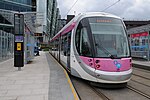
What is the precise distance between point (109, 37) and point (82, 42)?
1.21 metres

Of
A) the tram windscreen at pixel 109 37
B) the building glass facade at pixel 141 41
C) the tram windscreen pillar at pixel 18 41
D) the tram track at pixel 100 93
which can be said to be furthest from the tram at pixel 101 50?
the building glass facade at pixel 141 41

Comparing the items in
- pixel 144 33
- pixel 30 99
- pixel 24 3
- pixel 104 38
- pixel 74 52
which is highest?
pixel 24 3

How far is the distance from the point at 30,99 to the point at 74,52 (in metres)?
3.89

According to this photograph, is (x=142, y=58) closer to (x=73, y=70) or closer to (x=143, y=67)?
(x=143, y=67)

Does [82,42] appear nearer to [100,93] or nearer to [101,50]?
[101,50]

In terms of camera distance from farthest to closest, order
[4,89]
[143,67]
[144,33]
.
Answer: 1. [144,33]
2. [143,67]
3. [4,89]

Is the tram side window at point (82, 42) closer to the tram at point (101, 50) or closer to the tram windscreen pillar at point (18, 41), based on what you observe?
the tram at point (101, 50)

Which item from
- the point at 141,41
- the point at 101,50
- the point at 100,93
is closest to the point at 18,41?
the point at 101,50

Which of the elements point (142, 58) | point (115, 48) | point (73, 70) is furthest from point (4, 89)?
point (142, 58)

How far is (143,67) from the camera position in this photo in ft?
51.7

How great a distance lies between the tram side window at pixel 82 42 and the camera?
8.25 metres

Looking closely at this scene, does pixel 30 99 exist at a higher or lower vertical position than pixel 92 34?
lower

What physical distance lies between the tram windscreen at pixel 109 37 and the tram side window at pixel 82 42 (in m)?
0.37

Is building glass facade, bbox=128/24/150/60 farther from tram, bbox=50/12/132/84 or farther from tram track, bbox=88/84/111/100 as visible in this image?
tram track, bbox=88/84/111/100
